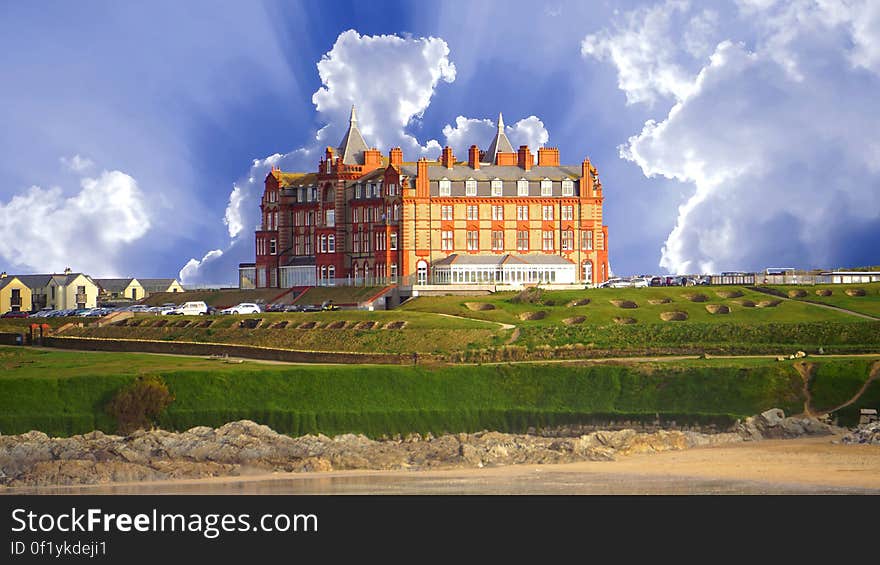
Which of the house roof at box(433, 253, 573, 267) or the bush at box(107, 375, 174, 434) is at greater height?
the house roof at box(433, 253, 573, 267)

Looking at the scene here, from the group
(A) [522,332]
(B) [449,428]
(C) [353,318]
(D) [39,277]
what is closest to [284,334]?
(C) [353,318]

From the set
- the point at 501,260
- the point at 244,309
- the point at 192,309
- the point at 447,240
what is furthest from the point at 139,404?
the point at 447,240

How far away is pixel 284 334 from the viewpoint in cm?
11125

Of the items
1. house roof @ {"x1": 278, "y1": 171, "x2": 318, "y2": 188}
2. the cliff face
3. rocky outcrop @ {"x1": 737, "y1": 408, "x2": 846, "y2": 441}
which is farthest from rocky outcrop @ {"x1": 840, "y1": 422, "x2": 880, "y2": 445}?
house roof @ {"x1": 278, "y1": 171, "x2": 318, "y2": 188}

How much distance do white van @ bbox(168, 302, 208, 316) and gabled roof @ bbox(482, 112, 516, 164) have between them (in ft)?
110

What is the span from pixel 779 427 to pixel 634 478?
14.1 meters

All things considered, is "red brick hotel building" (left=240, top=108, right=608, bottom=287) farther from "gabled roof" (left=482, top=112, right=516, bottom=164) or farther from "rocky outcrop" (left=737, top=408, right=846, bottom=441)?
"rocky outcrop" (left=737, top=408, right=846, bottom=441)

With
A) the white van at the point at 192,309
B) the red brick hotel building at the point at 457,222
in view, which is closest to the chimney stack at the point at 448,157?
the red brick hotel building at the point at 457,222

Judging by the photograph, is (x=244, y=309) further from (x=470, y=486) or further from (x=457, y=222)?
(x=470, y=486)

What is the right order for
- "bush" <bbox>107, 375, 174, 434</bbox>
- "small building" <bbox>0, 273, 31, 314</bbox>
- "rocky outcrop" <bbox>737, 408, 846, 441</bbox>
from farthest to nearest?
"small building" <bbox>0, 273, 31, 314</bbox> → "bush" <bbox>107, 375, 174, 434</bbox> → "rocky outcrop" <bbox>737, 408, 846, 441</bbox>

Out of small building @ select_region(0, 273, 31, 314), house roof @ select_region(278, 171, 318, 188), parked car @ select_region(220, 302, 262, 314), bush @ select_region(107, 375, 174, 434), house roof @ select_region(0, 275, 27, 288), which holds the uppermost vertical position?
house roof @ select_region(278, 171, 318, 188)

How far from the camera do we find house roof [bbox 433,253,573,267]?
461 ft

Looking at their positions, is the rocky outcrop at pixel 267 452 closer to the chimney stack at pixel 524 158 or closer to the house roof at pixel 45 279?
the chimney stack at pixel 524 158

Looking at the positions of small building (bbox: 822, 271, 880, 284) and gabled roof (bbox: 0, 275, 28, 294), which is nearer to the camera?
small building (bbox: 822, 271, 880, 284)
